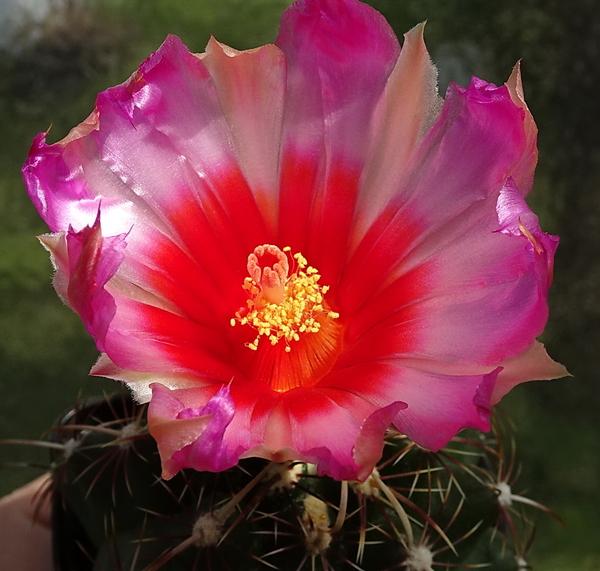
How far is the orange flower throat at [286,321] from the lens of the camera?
47cm

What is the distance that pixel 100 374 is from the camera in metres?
0.36

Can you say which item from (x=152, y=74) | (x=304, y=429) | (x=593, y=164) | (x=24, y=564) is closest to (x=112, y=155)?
(x=152, y=74)

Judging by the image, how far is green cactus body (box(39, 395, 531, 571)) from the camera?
1.38ft

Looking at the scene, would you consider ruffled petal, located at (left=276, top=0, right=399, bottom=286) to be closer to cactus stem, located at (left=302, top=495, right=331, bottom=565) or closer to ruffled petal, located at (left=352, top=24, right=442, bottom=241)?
ruffled petal, located at (left=352, top=24, right=442, bottom=241)

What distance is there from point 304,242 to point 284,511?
168 mm

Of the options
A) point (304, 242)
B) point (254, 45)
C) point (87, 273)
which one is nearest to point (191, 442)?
point (87, 273)

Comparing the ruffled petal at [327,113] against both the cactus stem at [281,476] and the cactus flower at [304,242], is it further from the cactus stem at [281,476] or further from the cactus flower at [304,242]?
the cactus stem at [281,476]

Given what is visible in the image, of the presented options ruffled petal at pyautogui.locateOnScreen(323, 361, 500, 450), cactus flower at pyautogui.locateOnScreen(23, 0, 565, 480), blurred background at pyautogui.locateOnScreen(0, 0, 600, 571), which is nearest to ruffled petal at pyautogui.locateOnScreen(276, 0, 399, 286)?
cactus flower at pyautogui.locateOnScreen(23, 0, 565, 480)

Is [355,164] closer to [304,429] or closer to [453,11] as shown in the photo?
[304,429]

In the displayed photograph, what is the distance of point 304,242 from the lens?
0.50 m

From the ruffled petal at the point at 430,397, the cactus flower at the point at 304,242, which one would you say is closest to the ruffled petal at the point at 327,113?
the cactus flower at the point at 304,242

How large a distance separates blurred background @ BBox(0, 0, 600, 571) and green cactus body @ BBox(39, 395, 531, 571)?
0.55 meters

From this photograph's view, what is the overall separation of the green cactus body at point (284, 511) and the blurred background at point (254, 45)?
1.81 feet

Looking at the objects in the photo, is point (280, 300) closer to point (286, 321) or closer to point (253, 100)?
point (286, 321)
